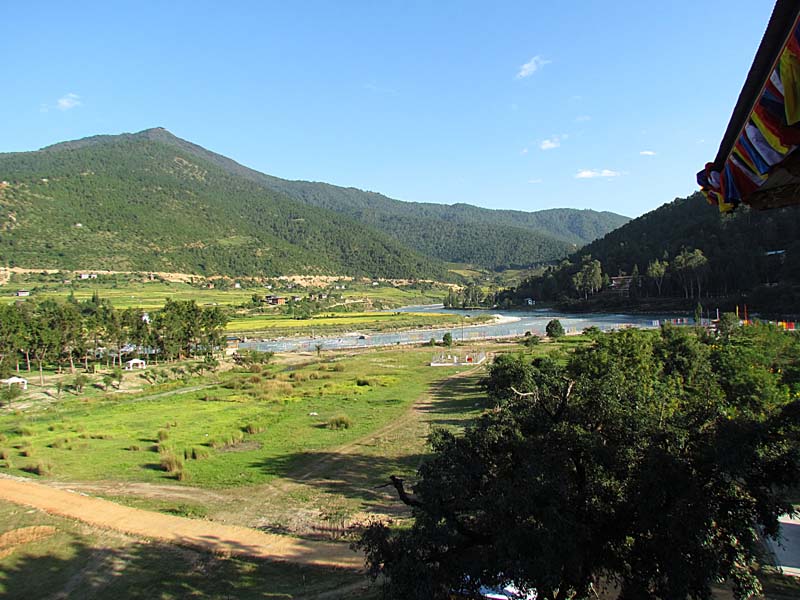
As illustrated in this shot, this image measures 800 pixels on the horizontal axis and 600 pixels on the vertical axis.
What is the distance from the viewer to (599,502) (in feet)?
25.2

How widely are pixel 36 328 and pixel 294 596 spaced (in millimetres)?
50089

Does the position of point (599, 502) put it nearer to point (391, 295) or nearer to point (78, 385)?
point (78, 385)

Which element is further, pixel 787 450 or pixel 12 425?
pixel 12 425

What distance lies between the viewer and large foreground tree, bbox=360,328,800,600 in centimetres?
680

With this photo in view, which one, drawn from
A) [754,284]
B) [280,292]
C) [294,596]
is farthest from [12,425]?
[280,292]

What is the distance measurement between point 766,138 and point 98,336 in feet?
209

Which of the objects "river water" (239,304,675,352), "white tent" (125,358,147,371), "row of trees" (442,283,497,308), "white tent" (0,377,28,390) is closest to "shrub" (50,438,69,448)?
"white tent" (0,377,28,390)

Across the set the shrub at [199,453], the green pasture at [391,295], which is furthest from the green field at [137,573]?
the green pasture at [391,295]

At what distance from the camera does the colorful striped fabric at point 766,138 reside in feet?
11.3

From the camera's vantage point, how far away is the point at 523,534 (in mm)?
7246

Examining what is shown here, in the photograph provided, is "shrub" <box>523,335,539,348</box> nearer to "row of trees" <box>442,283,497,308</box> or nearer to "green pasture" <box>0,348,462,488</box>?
"green pasture" <box>0,348,462,488</box>

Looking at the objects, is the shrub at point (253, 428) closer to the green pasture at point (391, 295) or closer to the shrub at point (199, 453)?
the shrub at point (199, 453)

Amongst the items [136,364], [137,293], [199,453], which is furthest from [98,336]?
[137,293]

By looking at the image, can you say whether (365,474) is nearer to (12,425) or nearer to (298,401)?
(298,401)
